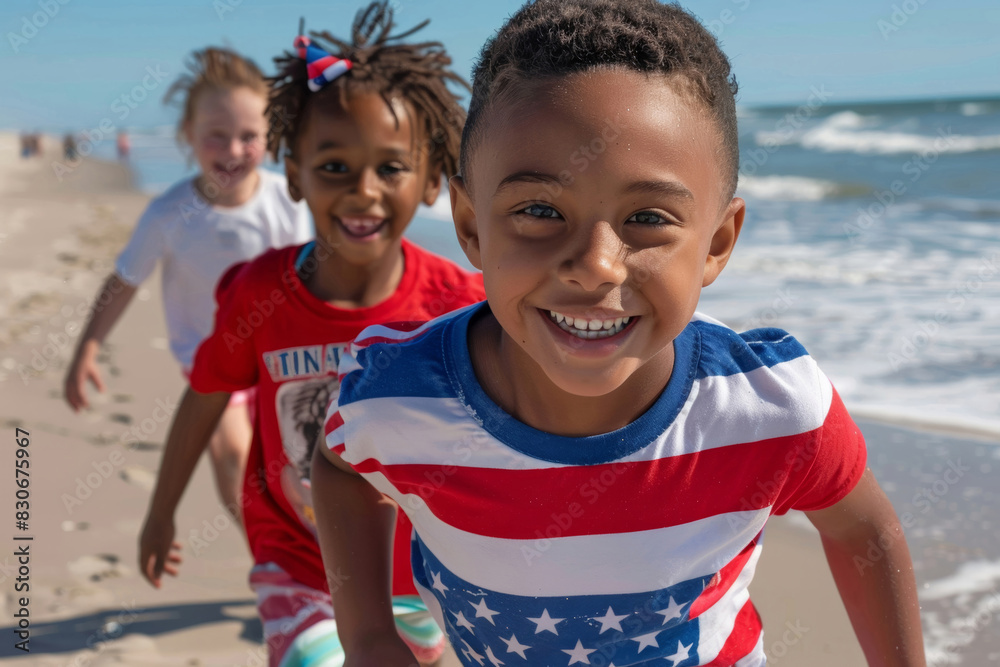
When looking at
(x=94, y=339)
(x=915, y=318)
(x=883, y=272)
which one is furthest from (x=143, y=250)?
(x=883, y=272)

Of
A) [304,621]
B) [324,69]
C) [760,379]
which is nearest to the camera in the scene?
[760,379]

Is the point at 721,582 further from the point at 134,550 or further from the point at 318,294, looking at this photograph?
the point at 134,550

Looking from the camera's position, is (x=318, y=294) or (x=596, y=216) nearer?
(x=596, y=216)

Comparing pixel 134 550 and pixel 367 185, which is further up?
pixel 367 185

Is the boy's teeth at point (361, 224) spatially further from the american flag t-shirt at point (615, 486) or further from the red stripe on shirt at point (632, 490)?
the red stripe on shirt at point (632, 490)

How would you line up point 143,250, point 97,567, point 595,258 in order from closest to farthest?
point 595,258
point 97,567
point 143,250

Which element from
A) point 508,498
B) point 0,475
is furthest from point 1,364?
point 508,498

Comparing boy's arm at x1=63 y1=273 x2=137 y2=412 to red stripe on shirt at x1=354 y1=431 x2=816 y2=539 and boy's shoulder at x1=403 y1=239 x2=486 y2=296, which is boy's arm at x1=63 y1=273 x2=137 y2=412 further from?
red stripe on shirt at x1=354 y1=431 x2=816 y2=539

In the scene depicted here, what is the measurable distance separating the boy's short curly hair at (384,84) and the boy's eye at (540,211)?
1.47 m

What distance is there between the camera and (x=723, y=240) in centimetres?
171

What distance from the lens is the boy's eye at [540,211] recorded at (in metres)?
1.48

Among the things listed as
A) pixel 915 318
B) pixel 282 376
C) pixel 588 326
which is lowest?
pixel 282 376

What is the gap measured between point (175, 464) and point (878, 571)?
1869mm

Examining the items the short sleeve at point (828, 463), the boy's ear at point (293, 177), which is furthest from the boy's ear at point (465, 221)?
the boy's ear at point (293, 177)
